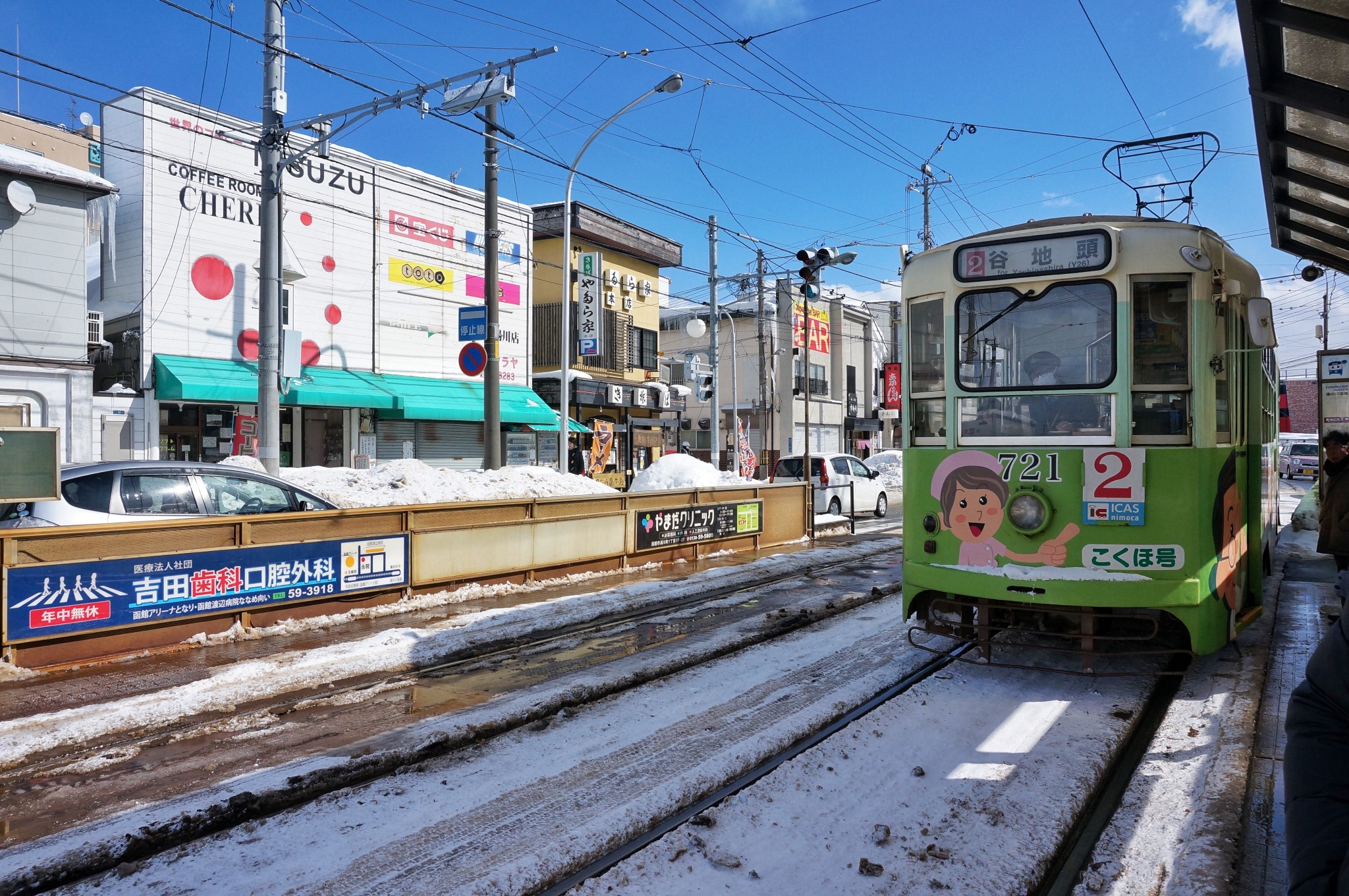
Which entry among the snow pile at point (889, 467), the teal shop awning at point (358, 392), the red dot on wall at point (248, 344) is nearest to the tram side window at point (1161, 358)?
the teal shop awning at point (358, 392)

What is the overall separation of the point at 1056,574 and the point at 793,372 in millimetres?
35340

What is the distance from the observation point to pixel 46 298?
623 inches

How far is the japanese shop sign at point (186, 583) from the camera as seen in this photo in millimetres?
6871

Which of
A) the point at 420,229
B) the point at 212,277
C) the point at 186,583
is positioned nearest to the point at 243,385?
the point at 212,277

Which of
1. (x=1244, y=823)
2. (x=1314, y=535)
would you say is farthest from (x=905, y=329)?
(x=1314, y=535)

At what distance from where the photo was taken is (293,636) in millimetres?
8227

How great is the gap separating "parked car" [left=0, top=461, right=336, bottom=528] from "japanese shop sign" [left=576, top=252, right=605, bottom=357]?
18.3 m

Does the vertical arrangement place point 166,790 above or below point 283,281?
below

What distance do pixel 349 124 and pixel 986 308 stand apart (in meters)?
10.4

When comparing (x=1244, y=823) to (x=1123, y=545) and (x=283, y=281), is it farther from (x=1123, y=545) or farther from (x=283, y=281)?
(x=283, y=281)

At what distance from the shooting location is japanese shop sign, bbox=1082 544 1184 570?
5.84m

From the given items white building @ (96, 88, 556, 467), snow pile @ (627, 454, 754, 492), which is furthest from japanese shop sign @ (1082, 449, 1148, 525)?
snow pile @ (627, 454, 754, 492)

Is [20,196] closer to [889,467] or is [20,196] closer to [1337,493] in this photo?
[1337,493]

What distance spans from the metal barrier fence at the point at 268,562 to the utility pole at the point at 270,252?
394 centimetres
